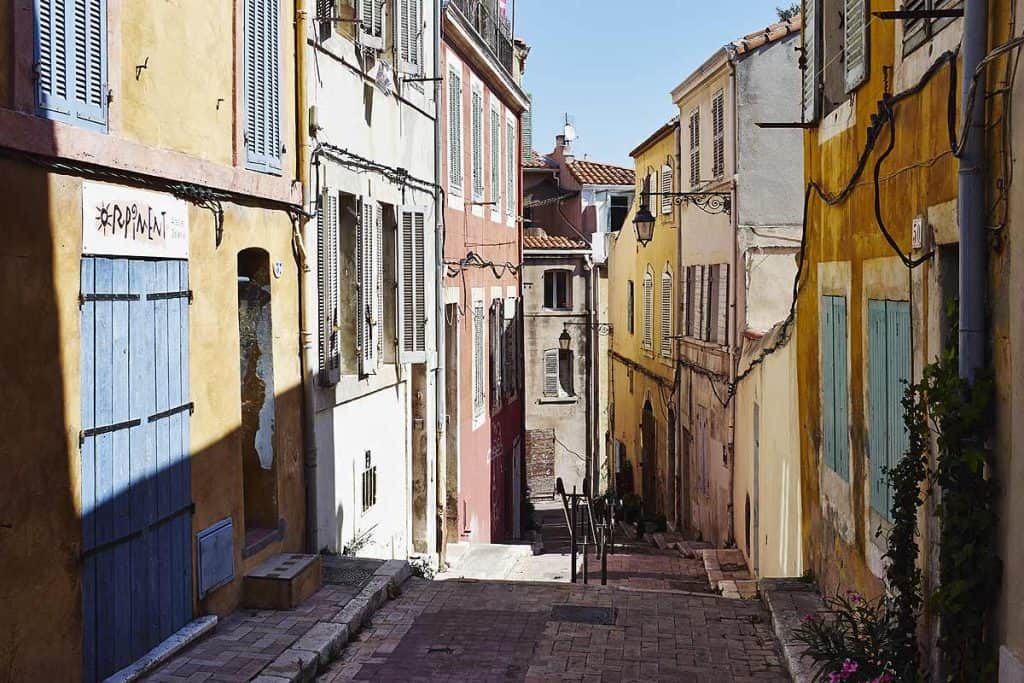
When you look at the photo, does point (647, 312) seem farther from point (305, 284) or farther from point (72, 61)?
point (72, 61)

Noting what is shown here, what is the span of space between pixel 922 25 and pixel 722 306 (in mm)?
12532

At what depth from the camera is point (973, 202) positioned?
6129 millimetres

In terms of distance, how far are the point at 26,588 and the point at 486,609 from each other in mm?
5192

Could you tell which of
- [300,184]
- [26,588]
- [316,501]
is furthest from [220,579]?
[300,184]

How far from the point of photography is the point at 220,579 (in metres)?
9.05

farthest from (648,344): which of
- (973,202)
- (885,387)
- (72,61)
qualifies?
(72,61)

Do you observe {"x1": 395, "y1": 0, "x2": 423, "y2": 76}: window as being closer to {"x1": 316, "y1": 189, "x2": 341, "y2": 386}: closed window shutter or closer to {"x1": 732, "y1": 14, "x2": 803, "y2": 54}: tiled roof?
{"x1": 316, "y1": 189, "x2": 341, "y2": 386}: closed window shutter

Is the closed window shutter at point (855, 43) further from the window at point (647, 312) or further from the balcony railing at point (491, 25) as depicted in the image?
the window at point (647, 312)

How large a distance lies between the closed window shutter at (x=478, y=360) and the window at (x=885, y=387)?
11067mm

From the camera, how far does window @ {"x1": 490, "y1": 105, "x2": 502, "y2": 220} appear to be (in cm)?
2150

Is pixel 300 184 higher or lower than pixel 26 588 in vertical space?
higher

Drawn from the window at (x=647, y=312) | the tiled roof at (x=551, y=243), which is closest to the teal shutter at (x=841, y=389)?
the window at (x=647, y=312)

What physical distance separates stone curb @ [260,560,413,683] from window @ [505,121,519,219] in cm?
1336

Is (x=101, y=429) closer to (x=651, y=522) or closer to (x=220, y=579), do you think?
(x=220, y=579)
